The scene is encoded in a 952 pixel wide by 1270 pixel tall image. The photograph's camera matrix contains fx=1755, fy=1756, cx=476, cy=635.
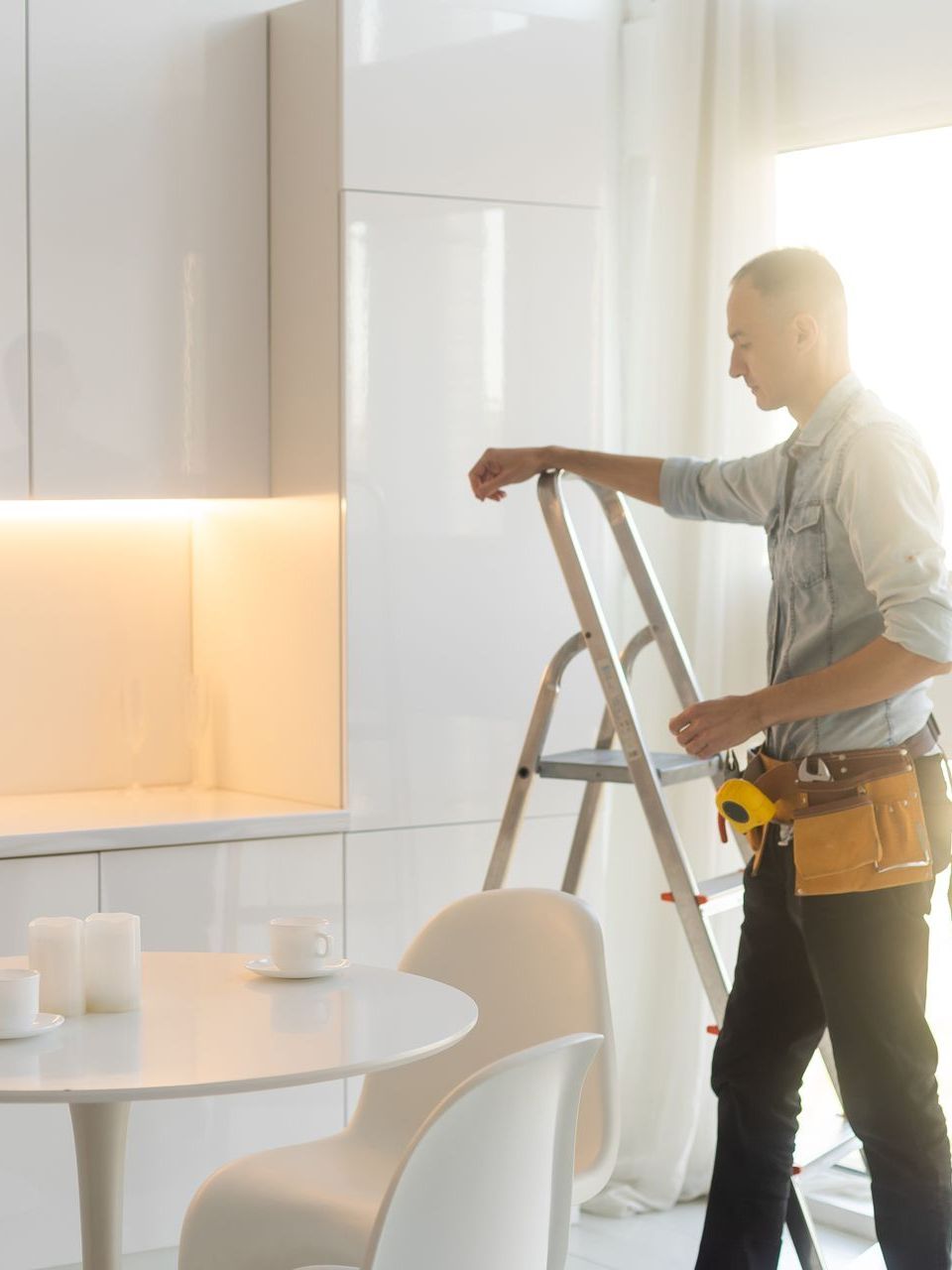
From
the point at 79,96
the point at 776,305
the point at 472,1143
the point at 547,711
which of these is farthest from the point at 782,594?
the point at 79,96

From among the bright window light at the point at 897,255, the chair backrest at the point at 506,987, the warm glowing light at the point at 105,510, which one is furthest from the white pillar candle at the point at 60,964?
the bright window light at the point at 897,255

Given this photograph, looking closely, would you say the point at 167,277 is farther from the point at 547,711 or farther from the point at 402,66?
the point at 547,711

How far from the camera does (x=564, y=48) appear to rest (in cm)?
373

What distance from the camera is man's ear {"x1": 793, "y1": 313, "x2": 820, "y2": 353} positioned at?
259cm

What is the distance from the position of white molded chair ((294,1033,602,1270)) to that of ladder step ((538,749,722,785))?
1.07 meters

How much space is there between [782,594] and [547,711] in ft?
2.11

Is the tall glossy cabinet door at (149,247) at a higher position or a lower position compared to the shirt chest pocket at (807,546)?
higher

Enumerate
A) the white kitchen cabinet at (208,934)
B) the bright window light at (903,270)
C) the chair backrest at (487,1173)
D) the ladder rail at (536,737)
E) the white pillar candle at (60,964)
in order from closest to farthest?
the chair backrest at (487,1173) → the white pillar candle at (60,964) → the ladder rail at (536,737) → the white kitchen cabinet at (208,934) → the bright window light at (903,270)

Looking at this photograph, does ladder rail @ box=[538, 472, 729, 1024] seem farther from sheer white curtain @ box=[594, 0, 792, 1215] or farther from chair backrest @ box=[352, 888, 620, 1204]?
sheer white curtain @ box=[594, 0, 792, 1215]

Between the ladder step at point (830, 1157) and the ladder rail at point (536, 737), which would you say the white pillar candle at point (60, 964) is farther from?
the ladder step at point (830, 1157)

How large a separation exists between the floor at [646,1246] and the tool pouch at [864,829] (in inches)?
48.0

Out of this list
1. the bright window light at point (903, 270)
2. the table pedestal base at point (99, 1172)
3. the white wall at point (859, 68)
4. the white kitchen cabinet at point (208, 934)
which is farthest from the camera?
the bright window light at point (903, 270)

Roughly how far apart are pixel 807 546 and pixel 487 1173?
3.59ft

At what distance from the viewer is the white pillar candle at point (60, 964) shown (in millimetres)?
2123
